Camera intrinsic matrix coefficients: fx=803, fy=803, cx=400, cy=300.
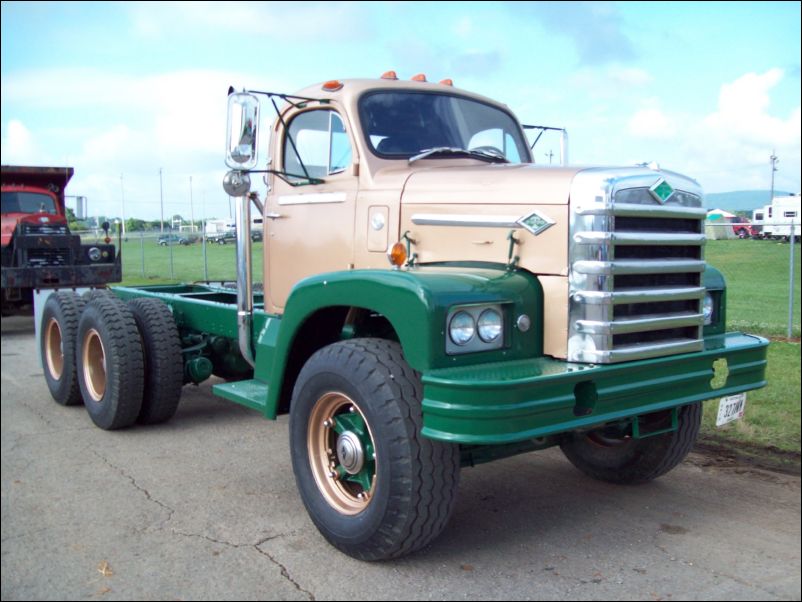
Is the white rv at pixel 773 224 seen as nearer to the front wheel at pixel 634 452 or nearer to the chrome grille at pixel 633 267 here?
the front wheel at pixel 634 452

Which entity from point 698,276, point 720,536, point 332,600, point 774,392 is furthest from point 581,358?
point 774,392

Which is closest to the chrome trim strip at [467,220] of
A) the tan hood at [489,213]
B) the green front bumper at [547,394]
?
the tan hood at [489,213]

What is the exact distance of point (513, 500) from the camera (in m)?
4.79

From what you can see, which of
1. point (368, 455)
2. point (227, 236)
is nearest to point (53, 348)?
point (227, 236)

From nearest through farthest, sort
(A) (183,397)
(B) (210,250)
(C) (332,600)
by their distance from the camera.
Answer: (C) (332,600), (A) (183,397), (B) (210,250)

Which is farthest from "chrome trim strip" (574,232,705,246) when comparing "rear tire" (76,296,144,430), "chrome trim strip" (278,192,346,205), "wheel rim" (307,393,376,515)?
"rear tire" (76,296,144,430)

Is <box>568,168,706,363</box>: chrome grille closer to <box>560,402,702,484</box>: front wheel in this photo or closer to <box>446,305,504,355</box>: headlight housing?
<box>446,305,504,355</box>: headlight housing

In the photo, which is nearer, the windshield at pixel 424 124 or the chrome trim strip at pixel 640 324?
the chrome trim strip at pixel 640 324

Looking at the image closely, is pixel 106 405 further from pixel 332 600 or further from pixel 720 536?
pixel 720 536

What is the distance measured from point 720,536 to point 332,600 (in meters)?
2.07

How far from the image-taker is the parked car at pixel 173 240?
21.3 m

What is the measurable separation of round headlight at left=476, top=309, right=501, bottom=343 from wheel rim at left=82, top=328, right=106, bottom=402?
429 centimetres

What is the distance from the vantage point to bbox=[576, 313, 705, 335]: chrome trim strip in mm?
3729

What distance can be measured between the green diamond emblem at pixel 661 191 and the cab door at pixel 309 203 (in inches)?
68.6
